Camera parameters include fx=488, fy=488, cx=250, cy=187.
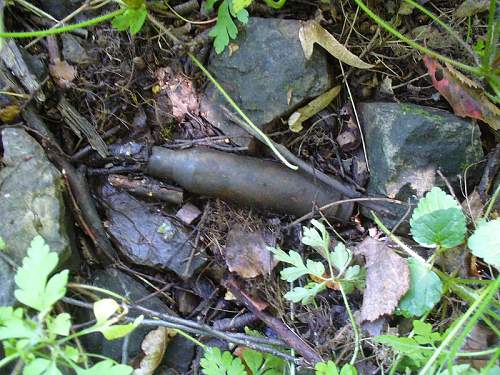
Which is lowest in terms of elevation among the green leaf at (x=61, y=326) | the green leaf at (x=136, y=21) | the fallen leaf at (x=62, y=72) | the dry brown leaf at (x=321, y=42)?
the green leaf at (x=61, y=326)

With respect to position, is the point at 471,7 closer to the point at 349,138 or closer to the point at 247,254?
the point at 349,138

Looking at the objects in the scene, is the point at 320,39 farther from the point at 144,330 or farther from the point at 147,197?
the point at 144,330

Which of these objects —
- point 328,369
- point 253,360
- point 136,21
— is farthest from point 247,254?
point 136,21

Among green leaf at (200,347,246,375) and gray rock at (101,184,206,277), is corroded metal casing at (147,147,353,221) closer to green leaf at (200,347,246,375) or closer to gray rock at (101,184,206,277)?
gray rock at (101,184,206,277)

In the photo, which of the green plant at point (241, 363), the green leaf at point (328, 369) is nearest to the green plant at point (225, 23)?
the green plant at point (241, 363)

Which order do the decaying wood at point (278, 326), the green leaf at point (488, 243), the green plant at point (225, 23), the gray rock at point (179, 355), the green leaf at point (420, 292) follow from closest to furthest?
the green leaf at point (488, 243)
the green leaf at point (420, 292)
the decaying wood at point (278, 326)
the green plant at point (225, 23)
the gray rock at point (179, 355)

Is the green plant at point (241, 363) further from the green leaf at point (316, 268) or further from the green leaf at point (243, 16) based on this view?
the green leaf at point (243, 16)

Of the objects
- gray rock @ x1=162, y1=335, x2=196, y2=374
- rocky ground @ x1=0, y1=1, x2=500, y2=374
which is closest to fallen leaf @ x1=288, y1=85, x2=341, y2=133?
rocky ground @ x1=0, y1=1, x2=500, y2=374
